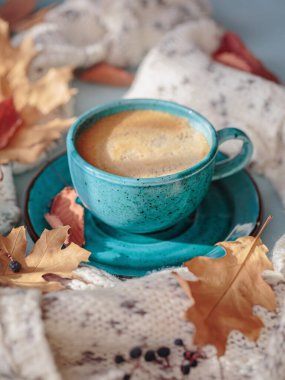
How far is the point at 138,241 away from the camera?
2.04ft

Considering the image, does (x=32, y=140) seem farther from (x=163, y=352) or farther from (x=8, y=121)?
(x=163, y=352)

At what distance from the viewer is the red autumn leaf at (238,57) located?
2.96 ft

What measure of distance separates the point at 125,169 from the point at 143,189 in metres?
0.05

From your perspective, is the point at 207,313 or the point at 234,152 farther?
the point at 234,152

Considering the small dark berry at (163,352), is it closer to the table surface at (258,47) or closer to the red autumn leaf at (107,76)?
the table surface at (258,47)

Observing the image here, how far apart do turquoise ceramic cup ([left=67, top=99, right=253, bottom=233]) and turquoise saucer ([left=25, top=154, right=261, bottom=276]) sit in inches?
0.7

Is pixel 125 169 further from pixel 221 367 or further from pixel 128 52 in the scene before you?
pixel 128 52

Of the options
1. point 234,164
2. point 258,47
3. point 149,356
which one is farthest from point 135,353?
point 258,47

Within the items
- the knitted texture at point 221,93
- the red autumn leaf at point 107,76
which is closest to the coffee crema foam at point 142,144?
the knitted texture at point 221,93

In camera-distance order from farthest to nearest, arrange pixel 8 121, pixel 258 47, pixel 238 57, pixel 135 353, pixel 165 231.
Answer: pixel 258 47 < pixel 238 57 < pixel 8 121 < pixel 165 231 < pixel 135 353

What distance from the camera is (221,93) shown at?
796 mm

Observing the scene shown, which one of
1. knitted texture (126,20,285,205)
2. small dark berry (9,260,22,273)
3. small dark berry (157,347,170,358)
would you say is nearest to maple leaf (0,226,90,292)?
small dark berry (9,260,22,273)

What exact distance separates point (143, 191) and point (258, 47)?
554 millimetres

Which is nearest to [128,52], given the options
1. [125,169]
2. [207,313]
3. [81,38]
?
[81,38]
